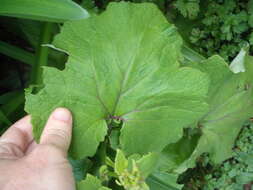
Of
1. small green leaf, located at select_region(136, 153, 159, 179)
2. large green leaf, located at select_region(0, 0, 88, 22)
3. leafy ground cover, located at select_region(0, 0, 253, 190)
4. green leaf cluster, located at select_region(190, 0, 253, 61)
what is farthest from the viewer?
green leaf cluster, located at select_region(190, 0, 253, 61)

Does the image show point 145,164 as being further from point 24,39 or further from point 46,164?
point 24,39

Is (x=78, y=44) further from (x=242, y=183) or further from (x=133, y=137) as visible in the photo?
(x=242, y=183)

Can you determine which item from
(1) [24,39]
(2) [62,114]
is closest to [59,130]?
(2) [62,114]

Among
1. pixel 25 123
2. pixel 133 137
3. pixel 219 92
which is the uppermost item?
pixel 219 92

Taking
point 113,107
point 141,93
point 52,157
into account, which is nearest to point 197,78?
point 141,93

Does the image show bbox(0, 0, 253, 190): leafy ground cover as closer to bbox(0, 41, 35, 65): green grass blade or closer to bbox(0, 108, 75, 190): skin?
bbox(0, 108, 75, 190): skin

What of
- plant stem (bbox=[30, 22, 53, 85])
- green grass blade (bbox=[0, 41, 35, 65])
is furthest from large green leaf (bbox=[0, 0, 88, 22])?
green grass blade (bbox=[0, 41, 35, 65])

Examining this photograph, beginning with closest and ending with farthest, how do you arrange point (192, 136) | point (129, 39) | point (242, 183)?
1. point (129, 39)
2. point (192, 136)
3. point (242, 183)
